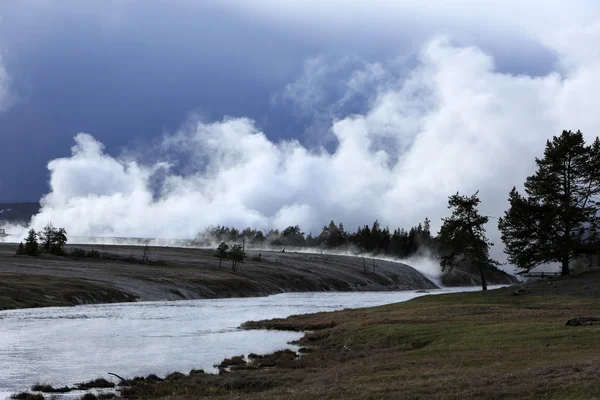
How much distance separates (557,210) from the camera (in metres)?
97.3

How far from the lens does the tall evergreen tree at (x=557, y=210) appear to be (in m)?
97.6

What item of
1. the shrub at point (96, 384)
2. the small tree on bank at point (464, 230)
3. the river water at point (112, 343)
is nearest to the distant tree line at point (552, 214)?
the small tree on bank at point (464, 230)

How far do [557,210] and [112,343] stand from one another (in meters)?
72.2

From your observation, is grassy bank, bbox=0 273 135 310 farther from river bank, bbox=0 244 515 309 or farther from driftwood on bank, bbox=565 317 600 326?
driftwood on bank, bbox=565 317 600 326

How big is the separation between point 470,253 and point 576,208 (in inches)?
718

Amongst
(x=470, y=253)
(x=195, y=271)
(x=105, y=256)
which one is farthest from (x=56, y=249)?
(x=470, y=253)

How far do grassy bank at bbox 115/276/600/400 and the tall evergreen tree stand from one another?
4035 centimetres

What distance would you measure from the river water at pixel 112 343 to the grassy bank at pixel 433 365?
5.83 m

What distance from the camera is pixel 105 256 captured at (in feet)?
655

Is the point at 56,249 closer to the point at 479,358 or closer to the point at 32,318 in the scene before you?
the point at 32,318

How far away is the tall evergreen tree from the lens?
320 feet

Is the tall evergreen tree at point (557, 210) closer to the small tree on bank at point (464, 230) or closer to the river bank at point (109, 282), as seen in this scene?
the small tree on bank at point (464, 230)

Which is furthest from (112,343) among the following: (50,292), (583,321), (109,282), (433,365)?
(109,282)

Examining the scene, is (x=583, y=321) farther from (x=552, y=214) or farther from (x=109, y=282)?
(x=109, y=282)
